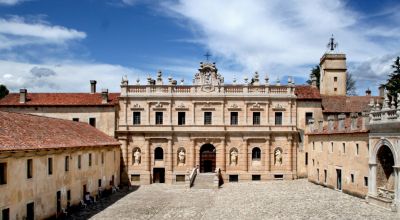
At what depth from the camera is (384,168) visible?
3189 cm

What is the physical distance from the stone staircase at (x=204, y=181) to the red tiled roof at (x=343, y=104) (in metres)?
14.0

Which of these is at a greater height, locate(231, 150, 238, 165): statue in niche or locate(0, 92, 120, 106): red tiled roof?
locate(0, 92, 120, 106): red tiled roof

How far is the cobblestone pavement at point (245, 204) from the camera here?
28.5 m

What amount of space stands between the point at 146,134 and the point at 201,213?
19.3 meters

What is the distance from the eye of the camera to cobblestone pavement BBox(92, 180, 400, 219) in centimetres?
2847

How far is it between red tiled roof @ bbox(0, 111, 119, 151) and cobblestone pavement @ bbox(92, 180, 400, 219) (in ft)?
17.1

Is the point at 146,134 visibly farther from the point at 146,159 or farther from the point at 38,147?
the point at 38,147

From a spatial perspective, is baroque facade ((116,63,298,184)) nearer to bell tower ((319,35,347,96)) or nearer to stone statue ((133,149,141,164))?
stone statue ((133,149,141,164))

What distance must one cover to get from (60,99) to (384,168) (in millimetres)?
32170

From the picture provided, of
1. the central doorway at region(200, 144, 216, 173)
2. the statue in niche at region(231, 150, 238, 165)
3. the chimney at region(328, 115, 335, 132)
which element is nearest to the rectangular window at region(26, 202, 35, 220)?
the central doorway at region(200, 144, 216, 173)

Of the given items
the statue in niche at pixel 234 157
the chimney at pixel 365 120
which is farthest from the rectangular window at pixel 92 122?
the chimney at pixel 365 120

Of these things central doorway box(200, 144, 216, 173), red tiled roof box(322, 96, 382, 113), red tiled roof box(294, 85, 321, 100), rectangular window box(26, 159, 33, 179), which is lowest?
central doorway box(200, 144, 216, 173)

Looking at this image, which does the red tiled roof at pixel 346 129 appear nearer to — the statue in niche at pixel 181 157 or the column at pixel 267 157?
the column at pixel 267 157

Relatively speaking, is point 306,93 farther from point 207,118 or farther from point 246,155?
point 207,118
